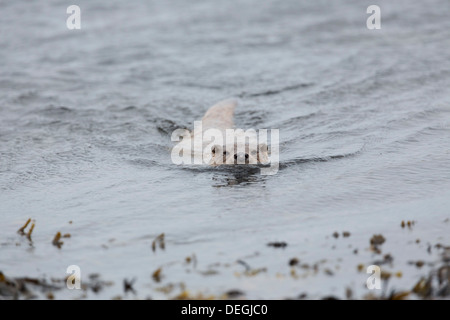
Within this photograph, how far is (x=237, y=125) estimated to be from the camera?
10.8 meters

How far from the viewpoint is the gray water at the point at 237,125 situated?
18.2 ft

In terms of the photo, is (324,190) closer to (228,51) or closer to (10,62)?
(228,51)

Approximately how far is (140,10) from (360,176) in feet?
44.9

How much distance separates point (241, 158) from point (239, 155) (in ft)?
0.15

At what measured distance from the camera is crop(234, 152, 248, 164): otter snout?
323 inches
